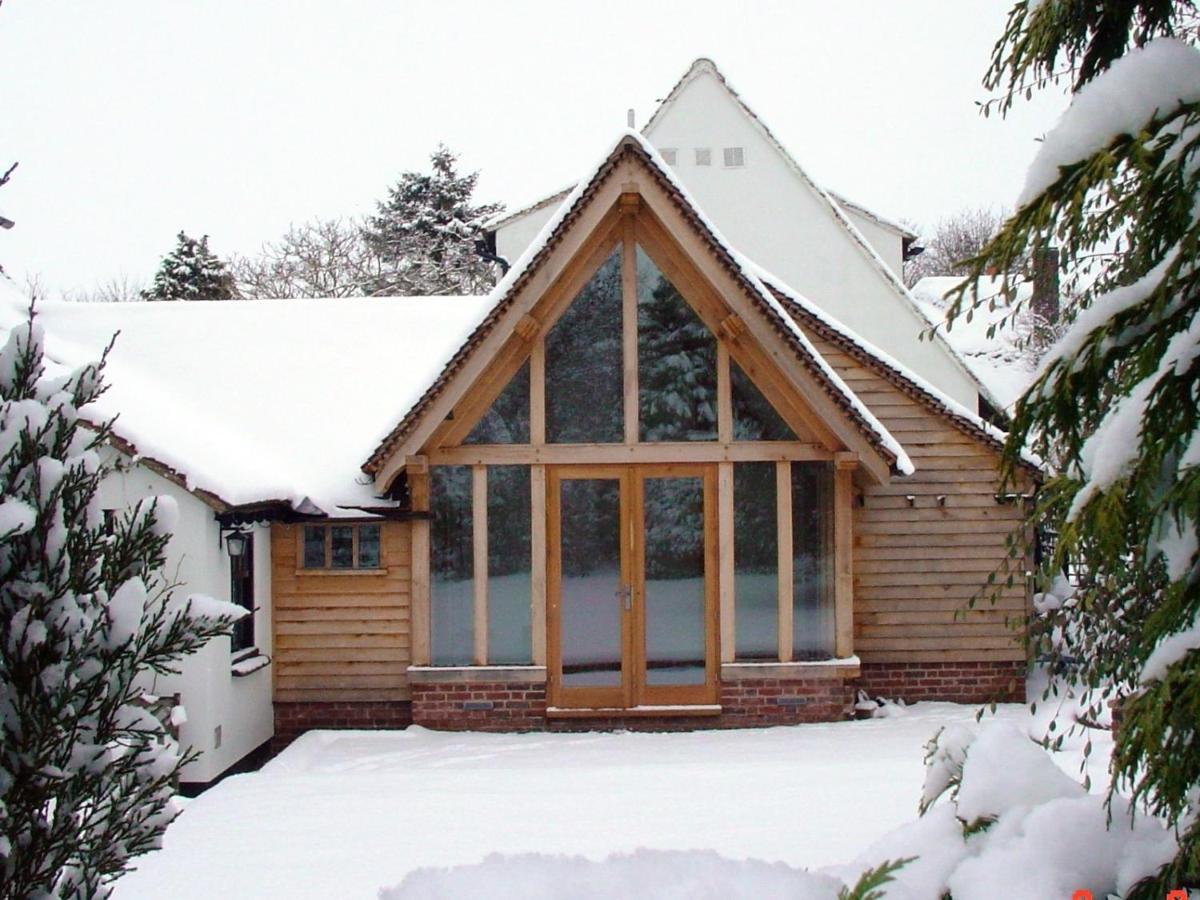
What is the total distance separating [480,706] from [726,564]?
2886 millimetres

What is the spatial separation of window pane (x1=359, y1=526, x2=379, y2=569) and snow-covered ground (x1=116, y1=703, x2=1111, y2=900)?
174 centimetres

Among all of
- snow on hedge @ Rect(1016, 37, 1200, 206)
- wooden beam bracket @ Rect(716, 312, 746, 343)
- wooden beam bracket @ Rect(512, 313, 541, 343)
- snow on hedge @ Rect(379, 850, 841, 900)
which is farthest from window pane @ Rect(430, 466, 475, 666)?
snow on hedge @ Rect(1016, 37, 1200, 206)

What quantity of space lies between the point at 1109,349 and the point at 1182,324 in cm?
22

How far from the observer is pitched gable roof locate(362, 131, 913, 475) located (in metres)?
11.0

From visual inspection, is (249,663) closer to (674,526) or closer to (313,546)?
(313,546)

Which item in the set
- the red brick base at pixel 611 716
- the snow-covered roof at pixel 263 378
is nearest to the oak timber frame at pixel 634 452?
the red brick base at pixel 611 716

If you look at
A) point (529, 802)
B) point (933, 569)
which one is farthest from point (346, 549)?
point (933, 569)

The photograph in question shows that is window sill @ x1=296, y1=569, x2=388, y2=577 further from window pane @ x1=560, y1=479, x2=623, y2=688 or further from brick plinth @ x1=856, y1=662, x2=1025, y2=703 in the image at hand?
brick plinth @ x1=856, y1=662, x2=1025, y2=703

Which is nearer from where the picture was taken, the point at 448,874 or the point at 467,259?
the point at 448,874

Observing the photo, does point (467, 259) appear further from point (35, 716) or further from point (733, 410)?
point (35, 716)

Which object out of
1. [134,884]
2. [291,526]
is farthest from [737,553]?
[134,884]

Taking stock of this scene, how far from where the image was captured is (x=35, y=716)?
3.48 m

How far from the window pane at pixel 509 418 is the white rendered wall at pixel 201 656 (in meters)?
2.74

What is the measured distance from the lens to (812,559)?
38.1ft
